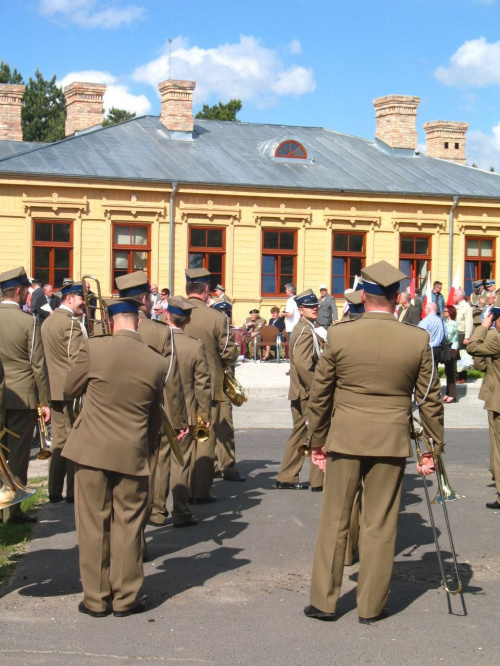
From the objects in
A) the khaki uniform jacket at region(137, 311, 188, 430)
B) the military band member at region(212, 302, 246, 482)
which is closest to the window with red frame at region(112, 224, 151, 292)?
the military band member at region(212, 302, 246, 482)

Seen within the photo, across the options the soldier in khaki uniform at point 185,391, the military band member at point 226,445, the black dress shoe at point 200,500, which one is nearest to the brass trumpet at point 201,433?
the soldier in khaki uniform at point 185,391

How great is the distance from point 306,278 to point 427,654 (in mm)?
25264

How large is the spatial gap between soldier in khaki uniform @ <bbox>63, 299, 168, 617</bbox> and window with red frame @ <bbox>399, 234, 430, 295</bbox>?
26.1 m

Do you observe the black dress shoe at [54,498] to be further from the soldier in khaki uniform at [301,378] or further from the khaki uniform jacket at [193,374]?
the soldier in khaki uniform at [301,378]

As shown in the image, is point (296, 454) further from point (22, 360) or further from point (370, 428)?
point (370, 428)

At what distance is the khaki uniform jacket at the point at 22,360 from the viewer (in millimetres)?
8492

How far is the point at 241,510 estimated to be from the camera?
31.0 ft

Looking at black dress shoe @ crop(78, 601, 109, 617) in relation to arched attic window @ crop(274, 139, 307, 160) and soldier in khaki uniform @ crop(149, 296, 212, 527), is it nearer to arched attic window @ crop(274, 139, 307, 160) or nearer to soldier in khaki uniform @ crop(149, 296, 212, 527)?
soldier in khaki uniform @ crop(149, 296, 212, 527)

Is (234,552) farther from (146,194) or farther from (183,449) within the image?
(146,194)

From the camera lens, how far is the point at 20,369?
858 cm

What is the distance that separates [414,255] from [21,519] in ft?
80.7

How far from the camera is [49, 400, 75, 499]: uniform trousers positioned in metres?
9.61

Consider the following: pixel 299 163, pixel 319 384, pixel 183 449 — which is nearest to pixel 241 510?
pixel 183 449

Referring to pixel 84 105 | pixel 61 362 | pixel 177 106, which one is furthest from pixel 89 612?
pixel 84 105
